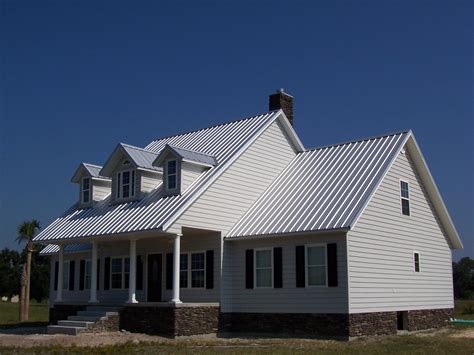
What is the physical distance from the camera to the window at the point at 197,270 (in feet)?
79.3

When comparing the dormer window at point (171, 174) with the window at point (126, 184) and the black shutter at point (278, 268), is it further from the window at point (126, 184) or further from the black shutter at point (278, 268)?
the black shutter at point (278, 268)

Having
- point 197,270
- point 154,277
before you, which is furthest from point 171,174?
point 154,277

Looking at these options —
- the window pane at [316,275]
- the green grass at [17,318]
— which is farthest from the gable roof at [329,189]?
the green grass at [17,318]

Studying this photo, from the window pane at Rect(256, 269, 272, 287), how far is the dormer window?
452 cm

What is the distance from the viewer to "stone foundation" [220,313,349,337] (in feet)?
68.2

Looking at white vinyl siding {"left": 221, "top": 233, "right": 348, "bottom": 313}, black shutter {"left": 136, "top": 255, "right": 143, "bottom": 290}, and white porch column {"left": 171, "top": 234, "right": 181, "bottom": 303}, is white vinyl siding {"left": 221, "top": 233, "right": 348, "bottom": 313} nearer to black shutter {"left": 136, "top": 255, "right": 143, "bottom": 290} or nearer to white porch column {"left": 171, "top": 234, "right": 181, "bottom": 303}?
white porch column {"left": 171, "top": 234, "right": 181, "bottom": 303}

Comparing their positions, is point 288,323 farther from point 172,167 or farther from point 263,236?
point 172,167

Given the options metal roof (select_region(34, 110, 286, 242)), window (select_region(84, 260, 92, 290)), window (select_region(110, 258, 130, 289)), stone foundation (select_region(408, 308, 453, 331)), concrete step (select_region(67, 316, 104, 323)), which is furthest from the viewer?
window (select_region(84, 260, 92, 290))

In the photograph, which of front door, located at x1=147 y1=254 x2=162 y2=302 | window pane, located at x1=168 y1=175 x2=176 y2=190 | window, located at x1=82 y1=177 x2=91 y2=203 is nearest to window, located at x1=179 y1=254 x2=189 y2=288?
front door, located at x1=147 y1=254 x2=162 y2=302

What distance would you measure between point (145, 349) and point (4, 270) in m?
79.6

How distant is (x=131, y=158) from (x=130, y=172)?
87cm

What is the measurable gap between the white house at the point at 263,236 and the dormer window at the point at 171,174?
6 centimetres

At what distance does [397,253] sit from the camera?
23.9m

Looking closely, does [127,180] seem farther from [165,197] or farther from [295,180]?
[295,180]
